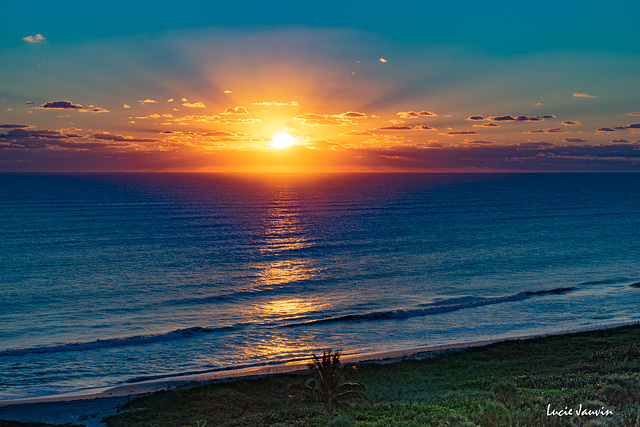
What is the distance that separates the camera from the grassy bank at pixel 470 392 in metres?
16.0

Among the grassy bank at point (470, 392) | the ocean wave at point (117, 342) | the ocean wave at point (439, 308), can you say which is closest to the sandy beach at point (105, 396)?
the grassy bank at point (470, 392)

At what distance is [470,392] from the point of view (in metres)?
23.7

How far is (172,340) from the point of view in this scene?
129 ft

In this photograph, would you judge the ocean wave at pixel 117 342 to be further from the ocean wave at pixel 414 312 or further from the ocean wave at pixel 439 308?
the ocean wave at pixel 414 312

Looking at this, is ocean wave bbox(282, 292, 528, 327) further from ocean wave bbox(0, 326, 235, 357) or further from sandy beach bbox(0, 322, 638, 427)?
sandy beach bbox(0, 322, 638, 427)

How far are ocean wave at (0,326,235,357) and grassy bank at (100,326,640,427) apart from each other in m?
11.5

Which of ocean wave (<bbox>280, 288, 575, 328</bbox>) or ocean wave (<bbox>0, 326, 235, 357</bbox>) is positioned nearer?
ocean wave (<bbox>0, 326, 235, 357</bbox>)

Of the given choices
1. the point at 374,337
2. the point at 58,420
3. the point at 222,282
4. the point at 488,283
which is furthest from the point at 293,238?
the point at 58,420

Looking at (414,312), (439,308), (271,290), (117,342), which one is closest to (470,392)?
(414,312)

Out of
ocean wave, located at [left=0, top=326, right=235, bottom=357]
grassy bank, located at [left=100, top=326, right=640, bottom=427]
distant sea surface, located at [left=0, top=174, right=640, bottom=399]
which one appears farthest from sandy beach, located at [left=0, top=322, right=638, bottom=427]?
ocean wave, located at [left=0, top=326, right=235, bottom=357]

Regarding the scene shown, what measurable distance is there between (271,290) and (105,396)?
2725 centimetres

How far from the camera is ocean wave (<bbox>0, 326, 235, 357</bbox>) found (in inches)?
1410

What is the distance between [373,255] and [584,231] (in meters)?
51.3

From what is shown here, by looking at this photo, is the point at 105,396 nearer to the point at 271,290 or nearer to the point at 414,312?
the point at 271,290
